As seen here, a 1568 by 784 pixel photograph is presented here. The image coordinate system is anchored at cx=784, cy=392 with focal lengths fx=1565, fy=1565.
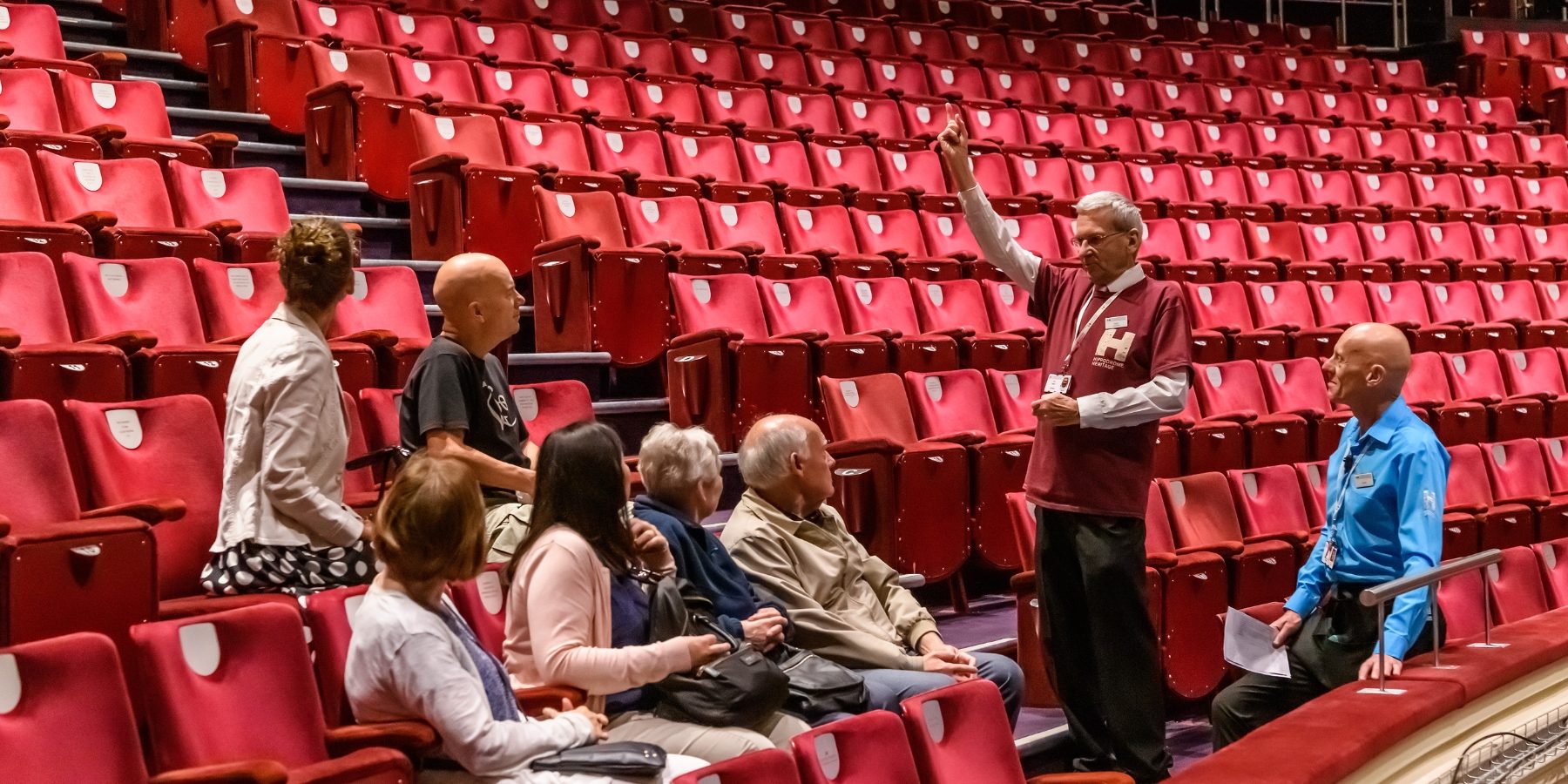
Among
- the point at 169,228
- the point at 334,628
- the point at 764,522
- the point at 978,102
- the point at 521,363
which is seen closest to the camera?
the point at 334,628

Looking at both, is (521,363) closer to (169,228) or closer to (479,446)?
(169,228)

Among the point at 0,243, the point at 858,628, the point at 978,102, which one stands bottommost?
the point at 858,628

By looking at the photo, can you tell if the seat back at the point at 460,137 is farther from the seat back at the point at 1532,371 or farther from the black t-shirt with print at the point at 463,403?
the seat back at the point at 1532,371

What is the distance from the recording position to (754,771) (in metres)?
1.07

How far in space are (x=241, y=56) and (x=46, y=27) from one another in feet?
1.11

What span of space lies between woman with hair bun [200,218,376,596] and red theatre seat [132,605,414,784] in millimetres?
271

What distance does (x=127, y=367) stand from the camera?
1672 millimetres

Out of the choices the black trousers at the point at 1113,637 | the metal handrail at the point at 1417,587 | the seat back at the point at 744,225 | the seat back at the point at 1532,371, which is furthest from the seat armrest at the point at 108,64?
the seat back at the point at 1532,371

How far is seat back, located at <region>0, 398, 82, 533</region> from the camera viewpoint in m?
1.41

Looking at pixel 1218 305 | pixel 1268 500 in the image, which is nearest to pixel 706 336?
pixel 1268 500

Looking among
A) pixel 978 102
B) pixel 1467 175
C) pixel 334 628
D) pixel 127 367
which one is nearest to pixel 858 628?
pixel 334 628

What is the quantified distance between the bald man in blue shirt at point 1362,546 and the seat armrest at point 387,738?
3.08ft

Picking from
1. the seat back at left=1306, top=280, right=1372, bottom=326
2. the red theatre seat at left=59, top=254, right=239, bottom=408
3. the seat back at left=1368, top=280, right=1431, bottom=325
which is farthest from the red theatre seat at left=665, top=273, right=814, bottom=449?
the seat back at left=1368, top=280, right=1431, bottom=325

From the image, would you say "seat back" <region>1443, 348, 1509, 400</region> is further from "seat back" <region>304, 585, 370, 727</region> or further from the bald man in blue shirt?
"seat back" <region>304, 585, 370, 727</region>
